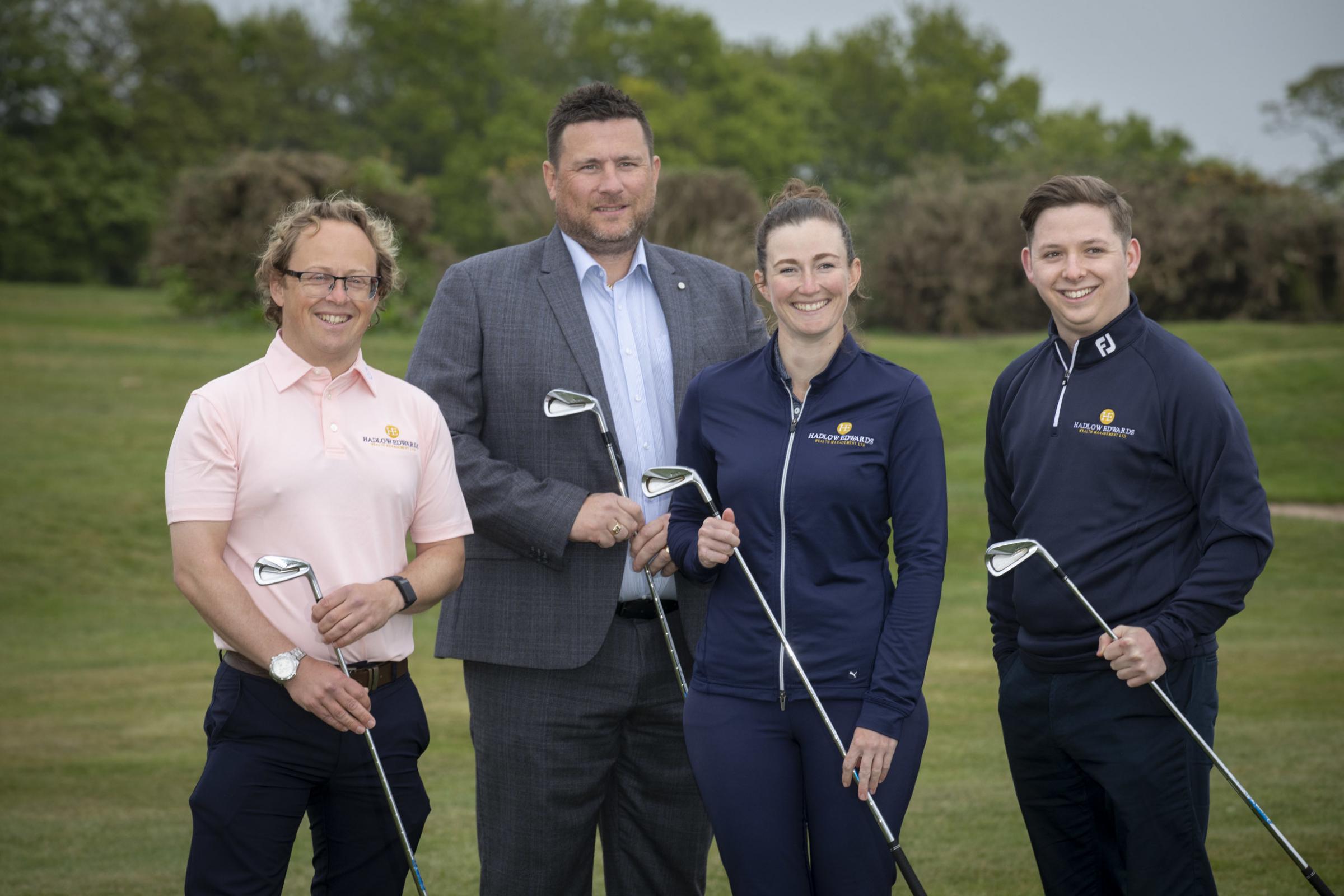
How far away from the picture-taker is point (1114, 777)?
3260 mm

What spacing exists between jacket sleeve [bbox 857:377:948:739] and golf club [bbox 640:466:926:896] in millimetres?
105

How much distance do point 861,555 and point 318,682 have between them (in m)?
1.30

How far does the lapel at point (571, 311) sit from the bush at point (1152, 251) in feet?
82.1

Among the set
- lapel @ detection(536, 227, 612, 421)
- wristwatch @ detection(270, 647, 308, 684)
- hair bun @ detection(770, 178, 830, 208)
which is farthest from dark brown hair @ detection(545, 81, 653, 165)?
wristwatch @ detection(270, 647, 308, 684)

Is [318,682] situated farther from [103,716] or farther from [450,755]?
[103,716]

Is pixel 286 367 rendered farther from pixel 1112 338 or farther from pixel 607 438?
pixel 1112 338

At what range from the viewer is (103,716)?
27.8 feet

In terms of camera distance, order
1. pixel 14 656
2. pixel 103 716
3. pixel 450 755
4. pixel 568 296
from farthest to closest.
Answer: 1. pixel 14 656
2. pixel 103 716
3. pixel 450 755
4. pixel 568 296

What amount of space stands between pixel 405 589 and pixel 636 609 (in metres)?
0.84

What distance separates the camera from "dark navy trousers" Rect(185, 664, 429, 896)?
10.4 ft

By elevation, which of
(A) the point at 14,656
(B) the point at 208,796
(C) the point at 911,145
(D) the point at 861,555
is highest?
(C) the point at 911,145

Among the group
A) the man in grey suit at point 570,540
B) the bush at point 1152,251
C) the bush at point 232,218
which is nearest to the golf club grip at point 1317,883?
the man in grey suit at point 570,540

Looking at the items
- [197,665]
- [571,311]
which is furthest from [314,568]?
[197,665]

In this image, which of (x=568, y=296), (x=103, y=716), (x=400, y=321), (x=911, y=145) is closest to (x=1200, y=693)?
(x=568, y=296)
